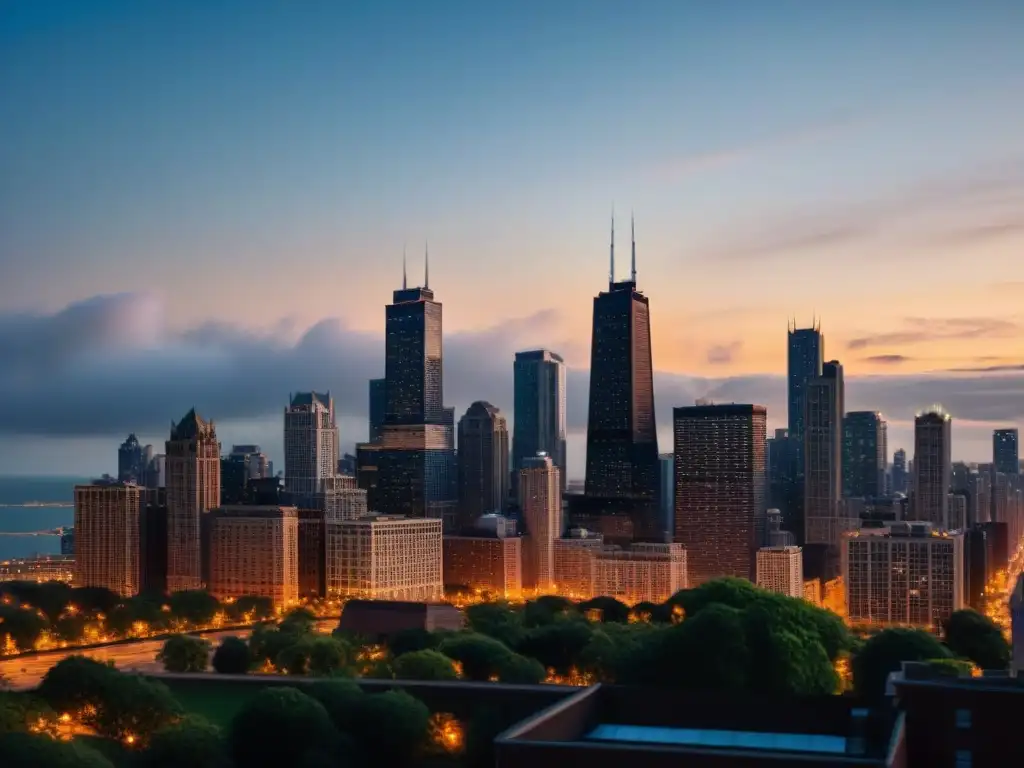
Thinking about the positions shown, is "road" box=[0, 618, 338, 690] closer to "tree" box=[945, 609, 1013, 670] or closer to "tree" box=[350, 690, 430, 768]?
"tree" box=[350, 690, 430, 768]

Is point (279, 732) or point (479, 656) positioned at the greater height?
point (279, 732)

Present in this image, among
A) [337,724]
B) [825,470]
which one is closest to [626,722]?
[337,724]

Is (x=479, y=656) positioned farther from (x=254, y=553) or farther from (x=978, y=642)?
(x=254, y=553)

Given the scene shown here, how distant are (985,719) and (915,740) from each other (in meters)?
1.57

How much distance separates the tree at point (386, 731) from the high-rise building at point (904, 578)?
88.4 m

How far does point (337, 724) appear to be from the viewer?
41.7 m

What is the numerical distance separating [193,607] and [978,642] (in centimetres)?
6158

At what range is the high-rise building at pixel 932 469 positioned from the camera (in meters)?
167

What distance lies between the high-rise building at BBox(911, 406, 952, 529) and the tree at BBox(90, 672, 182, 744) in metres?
138

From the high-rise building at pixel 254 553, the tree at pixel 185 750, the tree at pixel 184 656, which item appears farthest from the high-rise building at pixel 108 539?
the tree at pixel 185 750

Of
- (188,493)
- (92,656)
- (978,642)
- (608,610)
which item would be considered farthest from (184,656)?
(188,493)

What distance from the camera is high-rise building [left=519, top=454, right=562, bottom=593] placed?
15775 cm

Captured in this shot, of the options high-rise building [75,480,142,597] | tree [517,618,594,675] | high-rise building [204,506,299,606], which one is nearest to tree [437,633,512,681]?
tree [517,618,594,675]

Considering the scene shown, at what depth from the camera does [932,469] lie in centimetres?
16812
